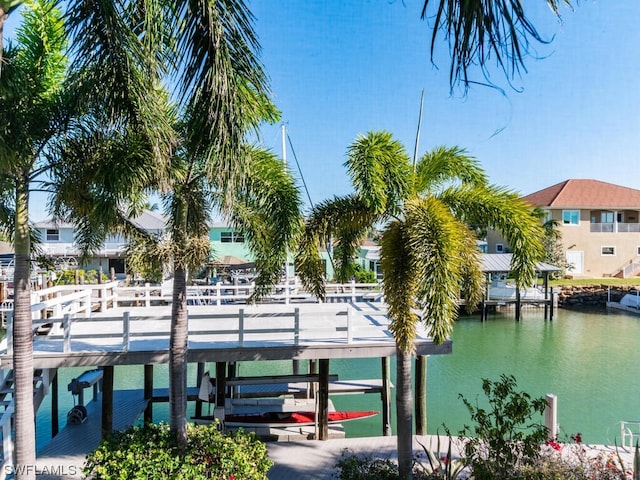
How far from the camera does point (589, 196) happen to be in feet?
119

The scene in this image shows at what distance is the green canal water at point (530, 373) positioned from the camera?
41.1ft

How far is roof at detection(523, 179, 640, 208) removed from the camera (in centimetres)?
3556

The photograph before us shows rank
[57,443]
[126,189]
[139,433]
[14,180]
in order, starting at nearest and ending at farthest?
[126,189] < [14,180] < [139,433] < [57,443]

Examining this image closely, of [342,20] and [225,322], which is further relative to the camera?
[225,322]

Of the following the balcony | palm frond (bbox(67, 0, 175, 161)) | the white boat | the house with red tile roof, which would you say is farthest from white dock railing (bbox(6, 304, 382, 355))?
the balcony

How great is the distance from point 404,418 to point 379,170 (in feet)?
12.1

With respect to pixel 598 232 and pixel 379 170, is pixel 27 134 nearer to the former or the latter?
pixel 379 170

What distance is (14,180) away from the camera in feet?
20.8

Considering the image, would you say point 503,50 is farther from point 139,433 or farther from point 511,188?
point 139,433

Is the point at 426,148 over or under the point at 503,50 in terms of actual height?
over

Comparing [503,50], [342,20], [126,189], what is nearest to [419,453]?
[126,189]

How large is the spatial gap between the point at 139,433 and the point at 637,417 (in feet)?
42.8

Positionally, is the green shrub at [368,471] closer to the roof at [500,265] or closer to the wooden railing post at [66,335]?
the wooden railing post at [66,335]

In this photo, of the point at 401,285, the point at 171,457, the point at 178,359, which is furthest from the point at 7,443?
the point at 401,285
